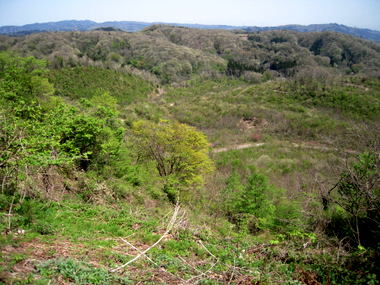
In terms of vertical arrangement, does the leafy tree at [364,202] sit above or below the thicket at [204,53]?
below

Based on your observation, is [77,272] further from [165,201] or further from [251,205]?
[251,205]

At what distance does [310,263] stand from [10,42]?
132647 millimetres

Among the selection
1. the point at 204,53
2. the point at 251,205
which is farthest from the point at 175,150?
the point at 204,53

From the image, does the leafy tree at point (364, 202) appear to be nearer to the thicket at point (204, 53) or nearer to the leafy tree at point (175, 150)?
the leafy tree at point (175, 150)

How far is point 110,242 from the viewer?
6.26 m

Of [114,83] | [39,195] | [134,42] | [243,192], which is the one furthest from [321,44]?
[39,195]

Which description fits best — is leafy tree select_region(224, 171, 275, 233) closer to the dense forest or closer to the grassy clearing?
the dense forest

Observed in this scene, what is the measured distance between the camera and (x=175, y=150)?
15172 mm

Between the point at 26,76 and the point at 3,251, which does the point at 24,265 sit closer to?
the point at 3,251

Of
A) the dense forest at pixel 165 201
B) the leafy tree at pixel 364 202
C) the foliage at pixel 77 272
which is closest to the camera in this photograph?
the foliage at pixel 77 272

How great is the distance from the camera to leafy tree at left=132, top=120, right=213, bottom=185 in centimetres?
1502

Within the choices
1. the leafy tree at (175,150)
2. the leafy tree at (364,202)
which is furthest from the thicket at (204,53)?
the leafy tree at (364,202)

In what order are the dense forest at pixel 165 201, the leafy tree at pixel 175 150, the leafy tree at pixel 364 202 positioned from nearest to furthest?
the dense forest at pixel 165 201 < the leafy tree at pixel 364 202 < the leafy tree at pixel 175 150

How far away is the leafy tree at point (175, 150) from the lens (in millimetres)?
15016
